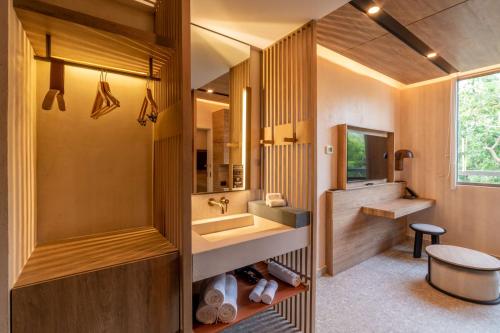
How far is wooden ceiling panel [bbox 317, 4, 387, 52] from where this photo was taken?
2.00 metres

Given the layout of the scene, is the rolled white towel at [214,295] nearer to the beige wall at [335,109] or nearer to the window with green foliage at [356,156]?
the beige wall at [335,109]

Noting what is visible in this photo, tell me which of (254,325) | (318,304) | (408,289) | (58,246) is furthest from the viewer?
(408,289)

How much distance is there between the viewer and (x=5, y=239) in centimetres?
82

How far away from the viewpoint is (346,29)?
2.26 meters

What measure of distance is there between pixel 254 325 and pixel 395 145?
3.56m

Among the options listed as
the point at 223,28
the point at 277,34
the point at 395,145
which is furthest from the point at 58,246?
the point at 395,145

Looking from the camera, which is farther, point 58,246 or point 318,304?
point 318,304

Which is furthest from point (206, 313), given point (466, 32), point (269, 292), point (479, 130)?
point (479, 130)

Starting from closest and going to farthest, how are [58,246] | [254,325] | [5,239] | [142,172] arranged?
1. [5,239]
2. [58,246]
3. [142,172]
4. [254,325]

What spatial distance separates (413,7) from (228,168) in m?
2.05

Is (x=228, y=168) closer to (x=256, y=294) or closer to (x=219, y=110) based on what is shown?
(x=219, y=110)

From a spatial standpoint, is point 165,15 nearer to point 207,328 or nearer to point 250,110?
point 250,110

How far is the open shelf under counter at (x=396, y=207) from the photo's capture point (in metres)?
2.86

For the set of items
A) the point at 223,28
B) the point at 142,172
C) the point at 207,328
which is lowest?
the point at 207,328
